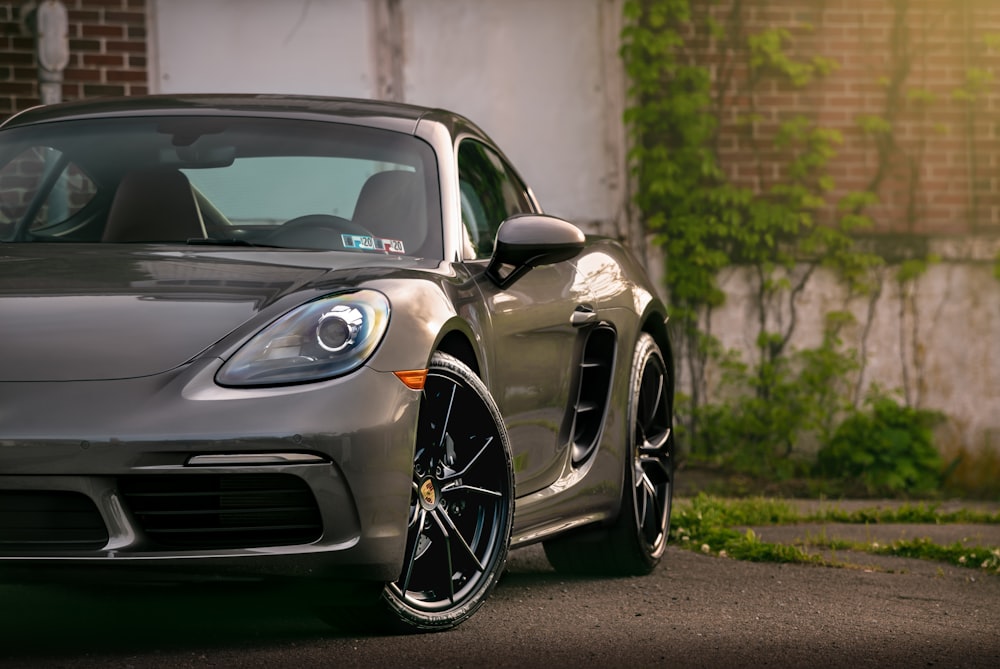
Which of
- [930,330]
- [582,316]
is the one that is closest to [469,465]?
[582,316]

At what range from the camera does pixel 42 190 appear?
474 centimetres

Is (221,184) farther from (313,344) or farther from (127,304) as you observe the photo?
(313,344)

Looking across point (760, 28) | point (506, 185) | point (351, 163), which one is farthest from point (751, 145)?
point (351, 163)

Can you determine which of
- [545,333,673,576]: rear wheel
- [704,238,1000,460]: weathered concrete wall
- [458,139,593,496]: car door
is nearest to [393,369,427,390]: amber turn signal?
[458,139,593,496]: car door

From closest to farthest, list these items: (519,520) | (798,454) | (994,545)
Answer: (519,520)
(994,545)
(798,454)

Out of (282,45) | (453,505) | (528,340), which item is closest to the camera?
(453,505)

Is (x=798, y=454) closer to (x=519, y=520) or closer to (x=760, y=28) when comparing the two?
(x=760, y=28)

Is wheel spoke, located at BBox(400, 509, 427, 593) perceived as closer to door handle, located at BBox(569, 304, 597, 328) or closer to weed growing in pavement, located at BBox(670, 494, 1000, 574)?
door handle, located at BBox(569, 304, 597, 328)

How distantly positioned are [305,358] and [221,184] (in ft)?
4.34

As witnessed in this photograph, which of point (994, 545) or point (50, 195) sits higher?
point (50, 195)

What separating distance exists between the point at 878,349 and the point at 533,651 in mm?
7229

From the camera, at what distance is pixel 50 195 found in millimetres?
4734

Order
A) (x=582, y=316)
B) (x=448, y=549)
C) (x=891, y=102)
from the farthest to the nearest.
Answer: (x=891, y=102) < (x=582, y=316) < (x=448, y=549)

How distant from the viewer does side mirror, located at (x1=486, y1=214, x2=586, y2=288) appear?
4.45 metres
